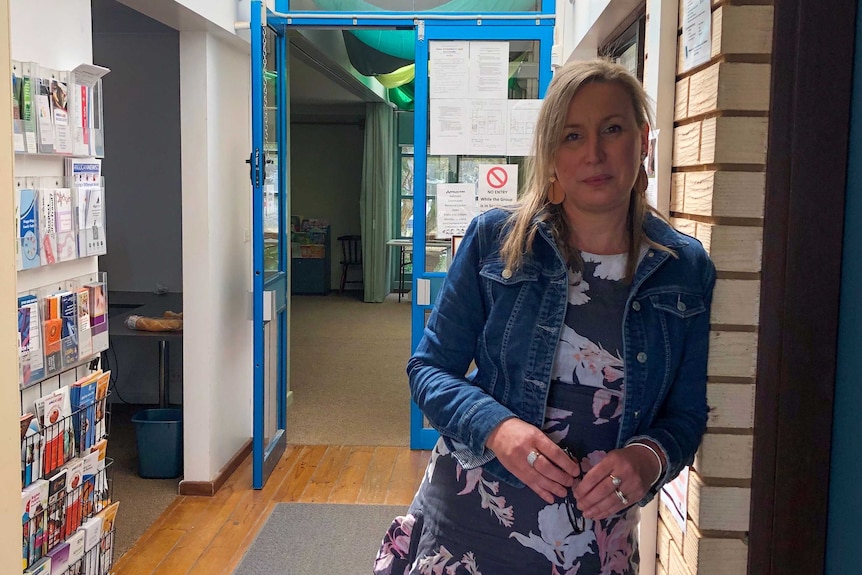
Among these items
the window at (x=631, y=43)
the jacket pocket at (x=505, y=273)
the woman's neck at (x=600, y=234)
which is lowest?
the jacket pocket at (x=505, y=273)

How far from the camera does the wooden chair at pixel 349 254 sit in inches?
481

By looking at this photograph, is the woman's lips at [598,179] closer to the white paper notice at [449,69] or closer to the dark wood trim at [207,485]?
the dark wood trim at [207,485]

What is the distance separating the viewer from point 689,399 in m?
1.33

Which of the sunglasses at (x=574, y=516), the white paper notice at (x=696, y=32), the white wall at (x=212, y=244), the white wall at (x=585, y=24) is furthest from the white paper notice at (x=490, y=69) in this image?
the sunglasses at (x=574, y=516)

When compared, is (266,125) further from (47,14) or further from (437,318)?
(437,318)

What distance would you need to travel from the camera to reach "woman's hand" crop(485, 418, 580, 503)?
1.21 metres

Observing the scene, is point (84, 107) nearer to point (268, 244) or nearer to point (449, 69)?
point (268, 244)

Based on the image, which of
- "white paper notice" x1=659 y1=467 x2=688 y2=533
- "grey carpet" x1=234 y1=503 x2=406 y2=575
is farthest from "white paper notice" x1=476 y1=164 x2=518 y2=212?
"white paper notice" x1=659 y1=467 x2=688 y2=533

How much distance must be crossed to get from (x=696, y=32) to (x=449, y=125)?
10.1 ft

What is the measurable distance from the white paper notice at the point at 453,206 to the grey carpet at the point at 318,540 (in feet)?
4.82

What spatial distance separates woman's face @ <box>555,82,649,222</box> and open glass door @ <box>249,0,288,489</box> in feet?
9.26

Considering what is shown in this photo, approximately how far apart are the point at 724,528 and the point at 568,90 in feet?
2.49

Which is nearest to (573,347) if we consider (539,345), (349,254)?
(539,345)

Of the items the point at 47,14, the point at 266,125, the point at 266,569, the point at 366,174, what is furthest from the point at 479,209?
the point at 366,174
